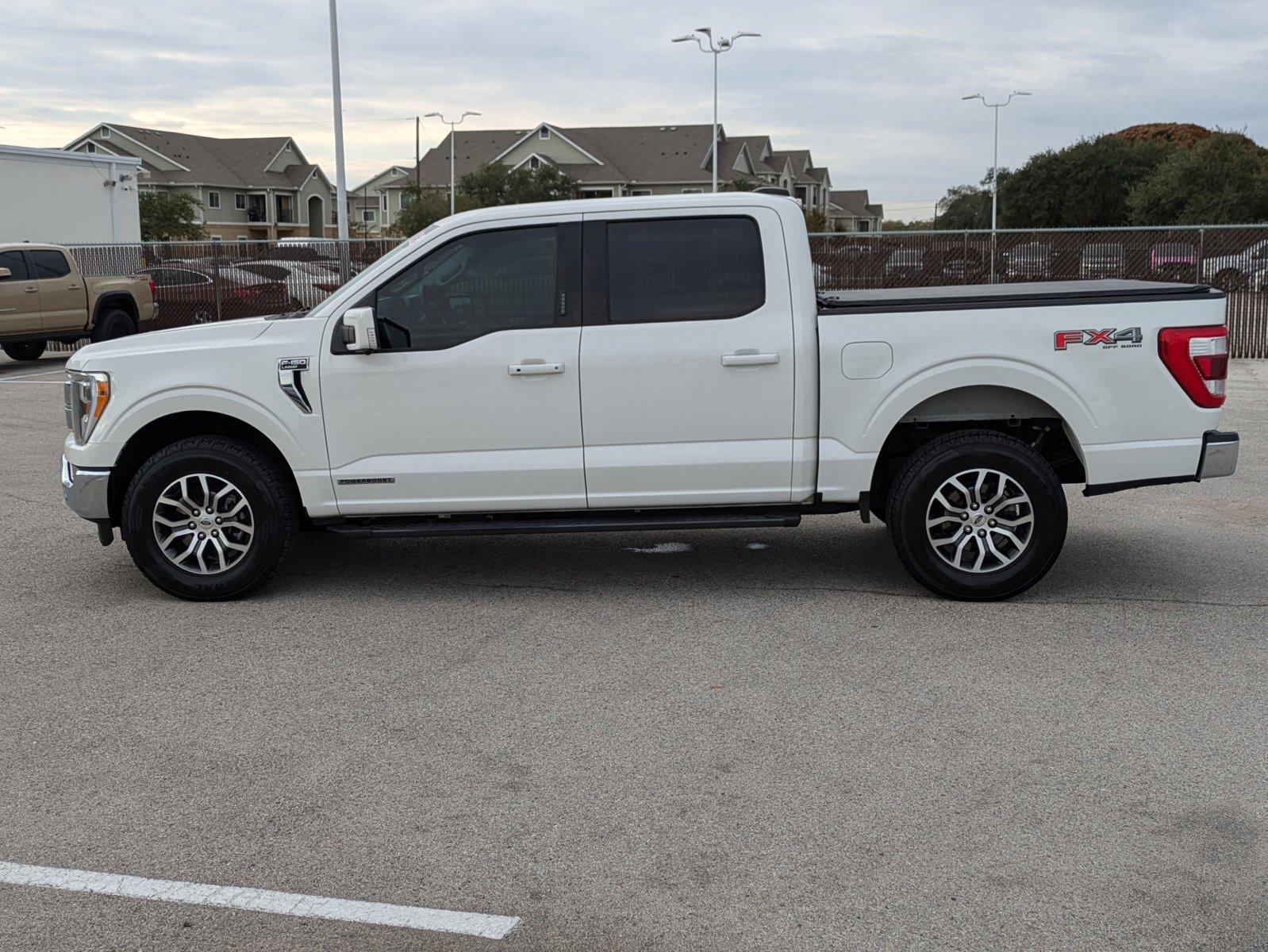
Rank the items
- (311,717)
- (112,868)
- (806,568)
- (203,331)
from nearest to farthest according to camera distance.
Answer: (112,868) → (311,717) → (203,331) → (806,568)

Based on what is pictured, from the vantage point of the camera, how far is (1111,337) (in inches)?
253

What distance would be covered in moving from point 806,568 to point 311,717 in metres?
3.22

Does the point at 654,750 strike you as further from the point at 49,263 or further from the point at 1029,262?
the point at 49,263

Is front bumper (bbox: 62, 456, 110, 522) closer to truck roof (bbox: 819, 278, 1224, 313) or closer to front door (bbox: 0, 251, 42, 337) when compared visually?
truck roof (bbox: 819, 278, 1224, 313)

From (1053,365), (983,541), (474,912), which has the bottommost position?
(474,912)

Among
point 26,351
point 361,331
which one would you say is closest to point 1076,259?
point 361,331

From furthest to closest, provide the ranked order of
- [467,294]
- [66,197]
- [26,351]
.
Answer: [66,197] → [26,351] → [467,294]

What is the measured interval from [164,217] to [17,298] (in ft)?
164

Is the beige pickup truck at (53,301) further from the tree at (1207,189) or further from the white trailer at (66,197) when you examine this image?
the tree at (1207,189)

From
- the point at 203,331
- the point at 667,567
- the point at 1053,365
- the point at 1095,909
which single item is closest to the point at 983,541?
the point at 1053,365

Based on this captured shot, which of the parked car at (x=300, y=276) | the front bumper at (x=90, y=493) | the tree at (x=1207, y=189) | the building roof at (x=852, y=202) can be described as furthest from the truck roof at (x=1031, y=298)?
the building roof at (x=852, y=202)

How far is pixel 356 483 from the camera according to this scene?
Answer: 21.9 feet

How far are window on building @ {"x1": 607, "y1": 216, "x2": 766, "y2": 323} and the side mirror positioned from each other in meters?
1.16

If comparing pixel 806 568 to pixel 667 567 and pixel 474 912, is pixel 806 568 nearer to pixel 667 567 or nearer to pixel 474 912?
pixel 667 567
